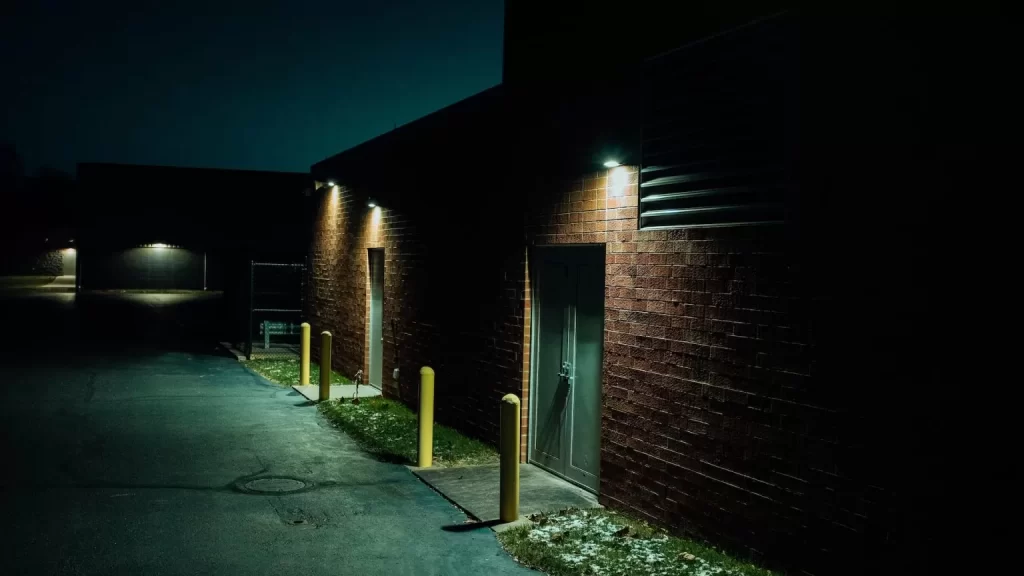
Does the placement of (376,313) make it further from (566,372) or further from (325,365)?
(566,372)

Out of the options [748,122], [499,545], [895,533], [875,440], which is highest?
[748,122]

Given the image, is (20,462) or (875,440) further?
(20,462)

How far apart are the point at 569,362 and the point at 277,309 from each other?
44.4 feet

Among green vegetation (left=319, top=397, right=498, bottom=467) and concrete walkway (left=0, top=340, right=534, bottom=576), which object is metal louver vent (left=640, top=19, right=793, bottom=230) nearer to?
concrete walkway (left=0, top=340, right=534, bottom=576)

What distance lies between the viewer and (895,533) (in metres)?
4.89

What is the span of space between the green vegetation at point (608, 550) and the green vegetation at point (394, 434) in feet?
8.06

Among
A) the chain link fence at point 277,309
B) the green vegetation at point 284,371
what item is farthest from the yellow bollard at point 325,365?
the chain link fence at point 277,309

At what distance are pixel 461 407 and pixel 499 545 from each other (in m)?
4.23

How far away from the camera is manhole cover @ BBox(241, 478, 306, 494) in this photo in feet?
26.8

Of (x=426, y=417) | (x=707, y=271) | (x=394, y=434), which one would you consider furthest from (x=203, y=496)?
(x=707, y=271)

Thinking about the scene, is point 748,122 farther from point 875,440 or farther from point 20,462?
point 20,462

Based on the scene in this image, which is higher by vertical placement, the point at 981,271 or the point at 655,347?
the point at 981,271

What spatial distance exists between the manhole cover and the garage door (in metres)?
47.3

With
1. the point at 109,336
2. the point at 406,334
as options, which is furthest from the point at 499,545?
the point at 109,336
